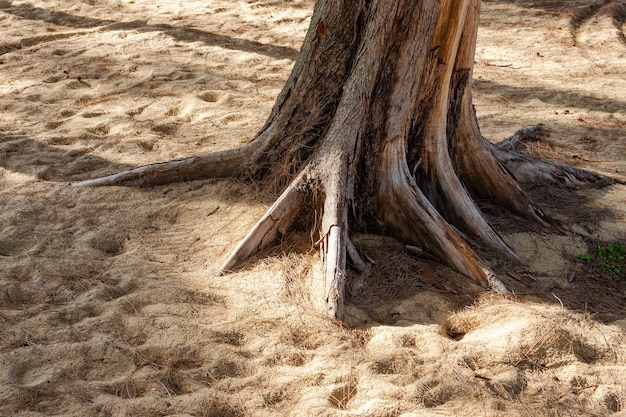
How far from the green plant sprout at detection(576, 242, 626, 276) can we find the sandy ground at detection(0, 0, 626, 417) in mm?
71

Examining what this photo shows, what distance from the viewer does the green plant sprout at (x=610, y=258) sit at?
13.1ft

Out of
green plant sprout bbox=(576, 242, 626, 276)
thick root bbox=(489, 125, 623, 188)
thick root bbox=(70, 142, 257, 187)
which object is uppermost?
thick root bbox=(70, 142, 257, 187)

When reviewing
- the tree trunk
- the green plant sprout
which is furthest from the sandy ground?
the tree trunk

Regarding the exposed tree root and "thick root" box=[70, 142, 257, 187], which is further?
"thick root" box=[70, 142, 257, 187]

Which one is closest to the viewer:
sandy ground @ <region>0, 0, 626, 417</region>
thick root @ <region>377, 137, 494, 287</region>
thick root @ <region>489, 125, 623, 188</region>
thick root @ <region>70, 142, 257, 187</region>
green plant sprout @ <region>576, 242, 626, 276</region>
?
sandy ground @ <region>0, 0, 626, 417</region>

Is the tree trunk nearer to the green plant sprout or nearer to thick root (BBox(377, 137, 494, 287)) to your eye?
thick root (BBox(377, 137, 494, 287))

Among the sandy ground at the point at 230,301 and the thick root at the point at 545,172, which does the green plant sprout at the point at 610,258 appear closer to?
the sandy ground at the point at 230,301

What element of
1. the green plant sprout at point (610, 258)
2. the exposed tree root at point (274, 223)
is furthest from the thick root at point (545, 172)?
the exposed tree root at point (274, 223)

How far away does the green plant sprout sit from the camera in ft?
13.1

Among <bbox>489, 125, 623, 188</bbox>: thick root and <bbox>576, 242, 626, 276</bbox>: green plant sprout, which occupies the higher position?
<bbox>489, 125, 623, 188</bbox>: thick root

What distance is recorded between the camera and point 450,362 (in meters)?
3.07

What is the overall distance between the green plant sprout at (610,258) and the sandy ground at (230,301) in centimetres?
7

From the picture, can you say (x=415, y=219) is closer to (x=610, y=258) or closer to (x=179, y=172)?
(x=610, y=258)

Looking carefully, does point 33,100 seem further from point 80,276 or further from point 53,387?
point 53,387
